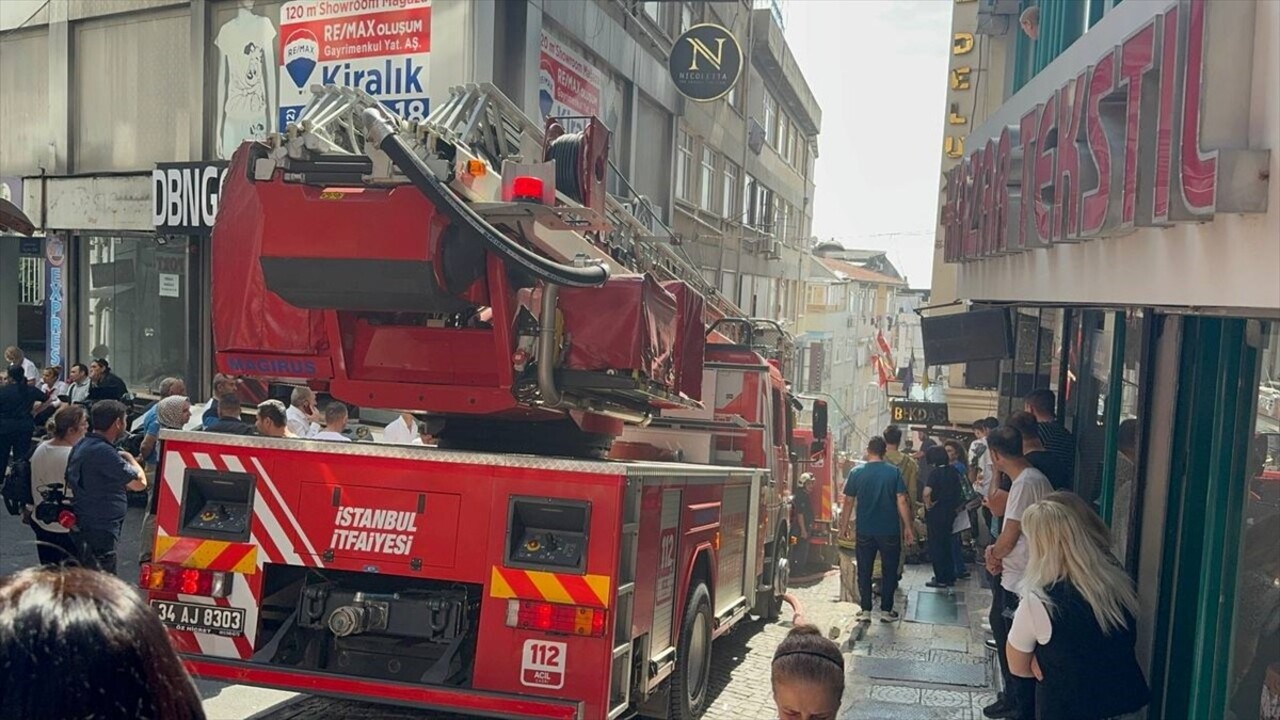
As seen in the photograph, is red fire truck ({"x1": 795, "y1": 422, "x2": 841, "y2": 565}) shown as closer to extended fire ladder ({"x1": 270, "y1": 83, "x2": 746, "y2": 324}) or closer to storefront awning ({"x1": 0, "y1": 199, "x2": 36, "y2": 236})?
extended fire ladder ({"x1": 270, "y1": 83, "x2": 746, "y2": 324})

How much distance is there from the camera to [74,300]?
1984 cm

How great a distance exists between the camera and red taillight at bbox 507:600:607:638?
5.98m

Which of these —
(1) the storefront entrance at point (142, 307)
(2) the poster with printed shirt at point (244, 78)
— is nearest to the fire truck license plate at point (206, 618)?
(2) the poster with printed shirt at point (244, 78)

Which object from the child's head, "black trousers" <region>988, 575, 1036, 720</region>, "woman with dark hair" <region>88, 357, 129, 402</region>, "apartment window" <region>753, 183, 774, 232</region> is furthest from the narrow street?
"apartment window" <region>753, 183, 774, 232</region>

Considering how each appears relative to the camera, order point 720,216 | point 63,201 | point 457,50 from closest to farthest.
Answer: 1. point 457,50
2. point 63,201
3. point 720,216

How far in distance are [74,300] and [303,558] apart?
611 inches

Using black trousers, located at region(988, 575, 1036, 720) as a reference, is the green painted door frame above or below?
above

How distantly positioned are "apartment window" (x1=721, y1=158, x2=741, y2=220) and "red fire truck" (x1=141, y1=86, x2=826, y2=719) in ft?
82.9

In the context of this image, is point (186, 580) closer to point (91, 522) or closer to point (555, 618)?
point (91, 522)

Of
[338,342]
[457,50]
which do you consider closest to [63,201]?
[457,50]

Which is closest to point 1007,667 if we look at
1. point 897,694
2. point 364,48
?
point 897,694

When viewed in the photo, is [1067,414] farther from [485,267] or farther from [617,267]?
[485,267]

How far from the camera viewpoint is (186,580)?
6527 mm

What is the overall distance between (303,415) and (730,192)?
77.0ft
